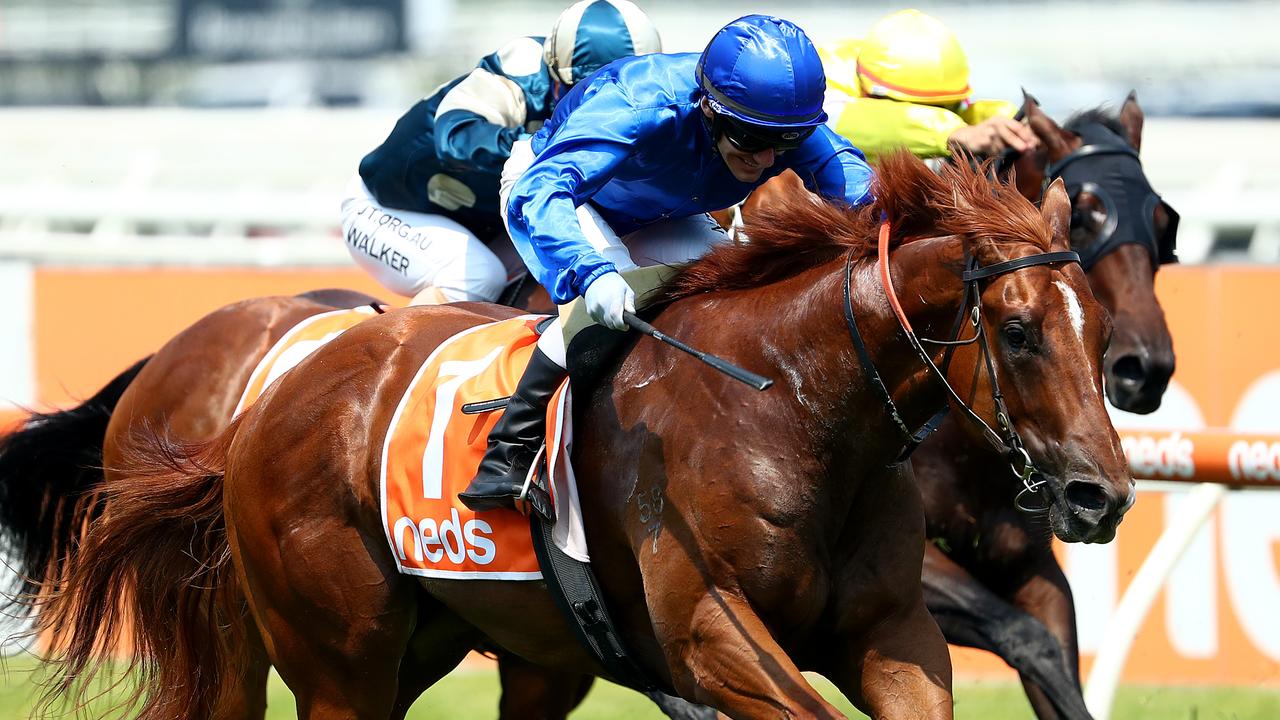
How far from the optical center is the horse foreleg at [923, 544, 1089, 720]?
4.07 meters

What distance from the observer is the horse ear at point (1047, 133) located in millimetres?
4641

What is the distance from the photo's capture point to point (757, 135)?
3.01 m

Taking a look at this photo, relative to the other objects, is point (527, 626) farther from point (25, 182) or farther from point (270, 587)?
point (25, 182)

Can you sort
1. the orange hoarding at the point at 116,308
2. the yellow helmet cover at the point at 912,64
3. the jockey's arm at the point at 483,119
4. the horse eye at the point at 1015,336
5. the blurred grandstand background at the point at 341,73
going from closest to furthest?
the horse eye at the point at 1015,336 < the jockey's arm at the point at 483,119 < the yellow helmet cover at the point at 912,64 < the orange hoarding at the point at 116,308 < the blurred grandstand background at the point at 341,73

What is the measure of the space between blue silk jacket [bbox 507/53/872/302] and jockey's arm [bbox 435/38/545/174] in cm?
92

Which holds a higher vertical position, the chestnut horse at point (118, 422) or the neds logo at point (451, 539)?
the neds logo at point (451, 539)

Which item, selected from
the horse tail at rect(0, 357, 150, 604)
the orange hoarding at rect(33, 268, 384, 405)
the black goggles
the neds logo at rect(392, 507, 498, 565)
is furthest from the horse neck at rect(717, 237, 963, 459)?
the orange hoarding at rect(33, 268, 384, 405)

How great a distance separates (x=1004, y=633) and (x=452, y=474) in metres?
1.71

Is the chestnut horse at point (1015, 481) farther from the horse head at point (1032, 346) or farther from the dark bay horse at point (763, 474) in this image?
the horse head at point (1032, 346)

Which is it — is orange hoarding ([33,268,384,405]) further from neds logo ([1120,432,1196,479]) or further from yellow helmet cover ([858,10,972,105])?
neds logo ([1120,432,1196,479])

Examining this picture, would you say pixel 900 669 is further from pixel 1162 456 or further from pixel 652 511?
pixel 1162 456

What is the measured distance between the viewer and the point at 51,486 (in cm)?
503

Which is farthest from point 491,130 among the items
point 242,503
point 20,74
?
point 20,74

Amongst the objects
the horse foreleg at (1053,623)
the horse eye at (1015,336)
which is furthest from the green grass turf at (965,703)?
the horse eye at (1015,336)
